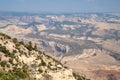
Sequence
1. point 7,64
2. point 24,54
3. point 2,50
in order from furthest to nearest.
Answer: point 24,54 → point 2,50 → point 7,64

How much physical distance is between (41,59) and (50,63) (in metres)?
1.83

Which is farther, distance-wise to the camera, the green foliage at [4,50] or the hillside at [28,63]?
the green foliage at [4,50]

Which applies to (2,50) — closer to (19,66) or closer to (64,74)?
(19,66)

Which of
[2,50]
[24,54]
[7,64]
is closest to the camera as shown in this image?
[7,64]

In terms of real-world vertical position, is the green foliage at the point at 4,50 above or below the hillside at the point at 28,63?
above

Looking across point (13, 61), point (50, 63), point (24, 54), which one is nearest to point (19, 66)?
point (13, 61)

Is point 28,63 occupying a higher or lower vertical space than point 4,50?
lower

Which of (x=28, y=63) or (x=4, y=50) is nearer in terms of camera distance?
(x=4, y=50)

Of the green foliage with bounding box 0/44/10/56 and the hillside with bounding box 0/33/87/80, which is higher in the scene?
the green foliage with bounding box 0/44/10/56

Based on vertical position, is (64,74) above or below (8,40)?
below

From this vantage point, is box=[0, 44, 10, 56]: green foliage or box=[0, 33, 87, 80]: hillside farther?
box=[0, 44, 10, 56]: green foliage

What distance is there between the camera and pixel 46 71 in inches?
1773

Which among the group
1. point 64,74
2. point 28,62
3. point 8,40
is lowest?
point 64,74

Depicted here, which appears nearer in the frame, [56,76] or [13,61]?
[13,61]
